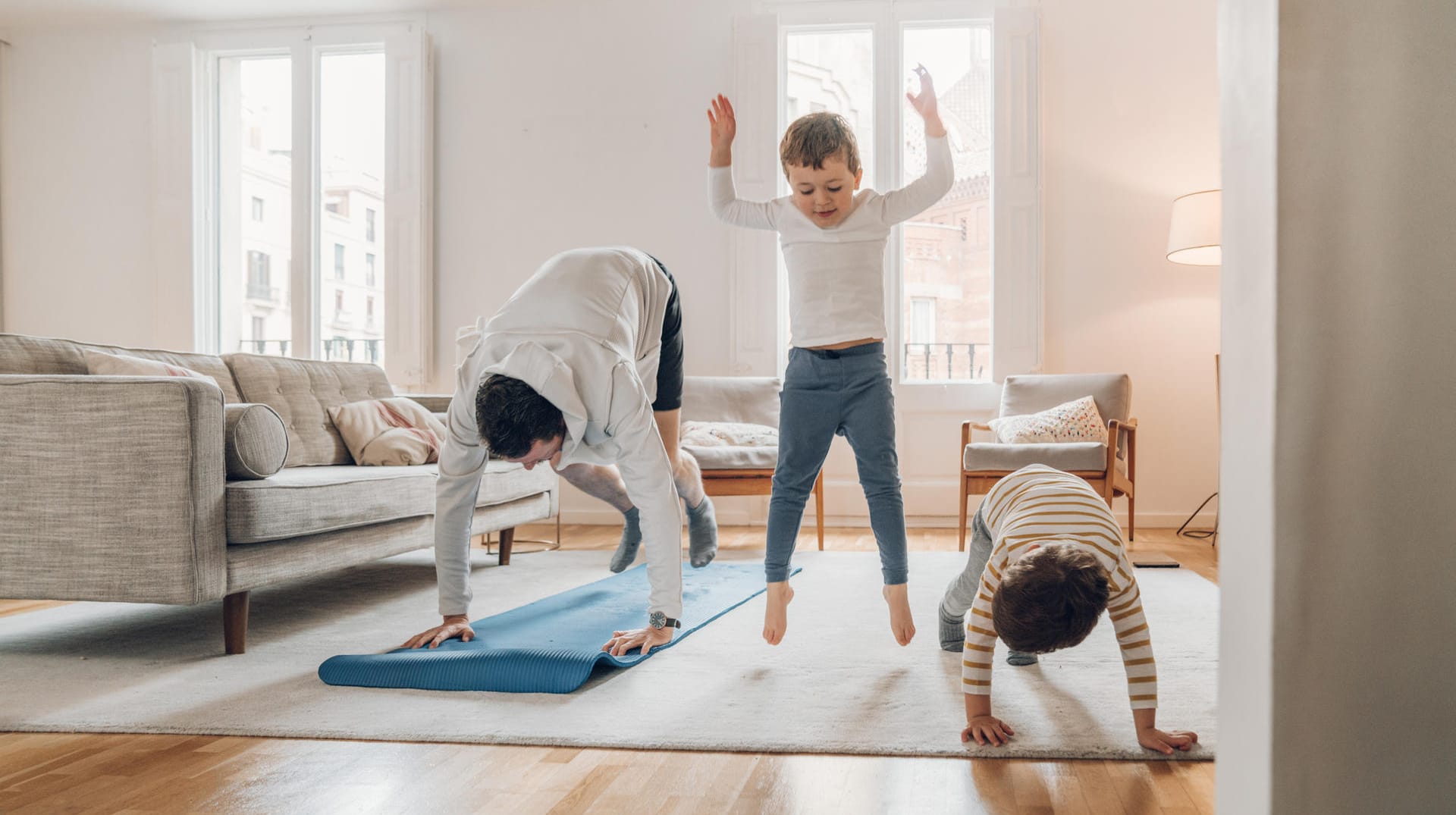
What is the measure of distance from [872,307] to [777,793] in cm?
101

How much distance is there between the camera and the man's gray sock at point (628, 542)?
2.78 metres

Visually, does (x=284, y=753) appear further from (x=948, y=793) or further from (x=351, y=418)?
(x=351, y=418)

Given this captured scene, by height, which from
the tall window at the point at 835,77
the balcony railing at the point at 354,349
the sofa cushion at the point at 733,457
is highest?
the tall window at the point at 835,77

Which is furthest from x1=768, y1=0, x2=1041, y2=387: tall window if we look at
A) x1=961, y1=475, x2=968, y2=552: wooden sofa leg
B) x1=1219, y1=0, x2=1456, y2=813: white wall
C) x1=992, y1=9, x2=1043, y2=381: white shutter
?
x1=1219, y1=0, x2=1456, y2=813: white wall

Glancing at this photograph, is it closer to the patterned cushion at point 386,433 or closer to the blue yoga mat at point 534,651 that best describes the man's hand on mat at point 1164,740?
the blue yoga mat at point 534,651

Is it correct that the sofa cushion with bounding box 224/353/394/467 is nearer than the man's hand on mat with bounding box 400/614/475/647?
No

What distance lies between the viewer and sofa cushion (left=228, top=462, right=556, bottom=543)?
6.86ft

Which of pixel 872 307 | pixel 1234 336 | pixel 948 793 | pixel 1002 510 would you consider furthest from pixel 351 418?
pixel 1234 336

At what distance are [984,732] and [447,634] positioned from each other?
3.87 ft

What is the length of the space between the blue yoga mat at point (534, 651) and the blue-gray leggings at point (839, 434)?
41cm

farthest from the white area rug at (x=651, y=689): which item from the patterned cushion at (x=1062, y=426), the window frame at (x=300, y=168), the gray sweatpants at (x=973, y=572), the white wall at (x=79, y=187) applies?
the white wall at (x=79, y=187)

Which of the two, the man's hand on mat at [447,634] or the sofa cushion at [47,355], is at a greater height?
the sofa cushion at [47,355]

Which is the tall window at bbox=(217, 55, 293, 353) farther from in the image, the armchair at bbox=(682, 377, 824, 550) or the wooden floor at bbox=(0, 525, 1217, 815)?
the wooden floor at bbox=(0, 525, 1217, 815)

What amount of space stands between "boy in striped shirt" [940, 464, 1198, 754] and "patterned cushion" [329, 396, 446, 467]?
211 centimetres
